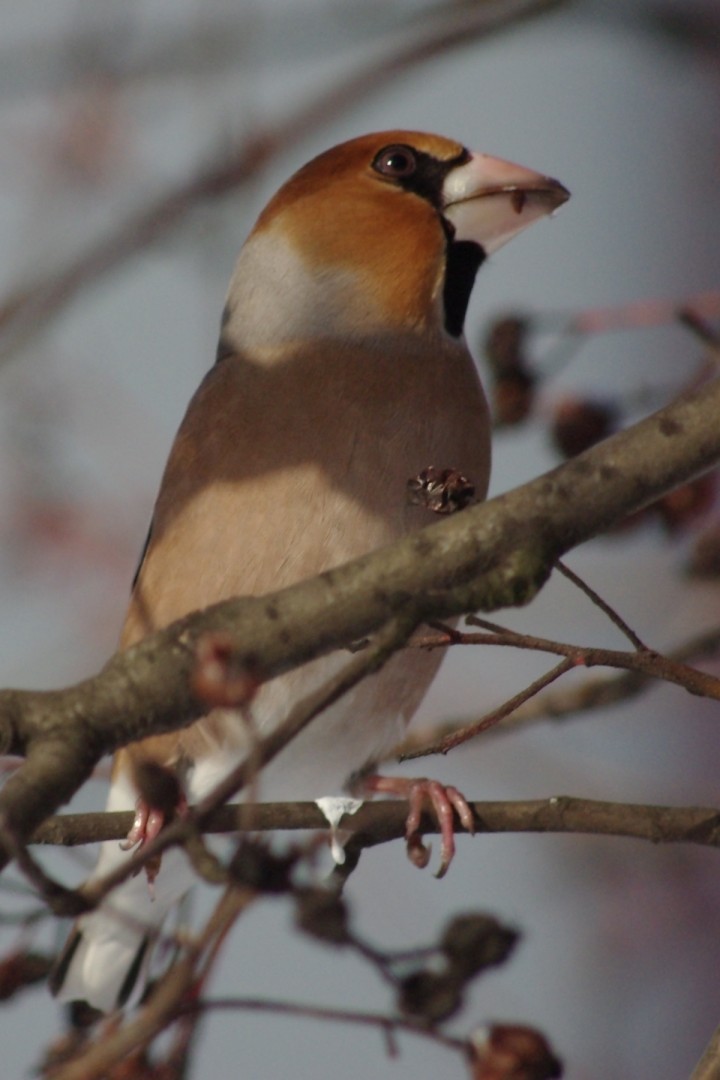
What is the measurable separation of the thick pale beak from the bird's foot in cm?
125

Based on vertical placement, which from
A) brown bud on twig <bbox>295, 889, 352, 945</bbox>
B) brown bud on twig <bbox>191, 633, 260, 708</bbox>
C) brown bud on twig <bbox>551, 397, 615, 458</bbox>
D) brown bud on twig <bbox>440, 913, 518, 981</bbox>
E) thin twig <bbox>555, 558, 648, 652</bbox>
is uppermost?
brown bud on twig <bbox>551, 397, 615, 458</bbox>

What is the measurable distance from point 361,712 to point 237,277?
1196 millimetres

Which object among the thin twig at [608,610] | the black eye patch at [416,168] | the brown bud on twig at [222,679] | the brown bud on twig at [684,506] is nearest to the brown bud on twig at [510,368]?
the brown bud on twig at [684,506]

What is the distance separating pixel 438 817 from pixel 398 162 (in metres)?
1.69

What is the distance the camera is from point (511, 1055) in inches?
73.2

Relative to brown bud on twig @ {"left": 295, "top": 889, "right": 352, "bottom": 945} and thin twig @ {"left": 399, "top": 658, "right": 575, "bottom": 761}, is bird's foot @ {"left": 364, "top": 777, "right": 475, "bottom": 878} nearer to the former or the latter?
thin twig @ {"left": 399, "top": 658, "right": 575, "bottom": 761}

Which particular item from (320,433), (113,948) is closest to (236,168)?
(320,433)

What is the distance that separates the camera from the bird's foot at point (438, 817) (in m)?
2.12

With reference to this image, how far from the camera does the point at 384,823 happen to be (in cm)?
207

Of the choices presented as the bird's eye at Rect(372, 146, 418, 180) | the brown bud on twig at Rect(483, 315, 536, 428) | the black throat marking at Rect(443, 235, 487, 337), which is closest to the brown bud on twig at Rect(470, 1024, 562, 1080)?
the brown bud on twig at Rect(483, 315, 536, 428)

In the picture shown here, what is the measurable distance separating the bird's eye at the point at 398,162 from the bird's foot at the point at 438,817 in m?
1.41

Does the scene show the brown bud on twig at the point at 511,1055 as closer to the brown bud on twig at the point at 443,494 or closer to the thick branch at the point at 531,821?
the thick branch at the point at 531,821

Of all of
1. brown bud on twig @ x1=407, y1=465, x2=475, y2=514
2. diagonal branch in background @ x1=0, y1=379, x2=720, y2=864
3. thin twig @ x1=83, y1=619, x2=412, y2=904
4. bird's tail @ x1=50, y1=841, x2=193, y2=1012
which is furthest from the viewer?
bird's tail @ x1=50, y1=841, x2=193, y2=1012

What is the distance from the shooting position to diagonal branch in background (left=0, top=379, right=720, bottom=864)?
1.67 meters
